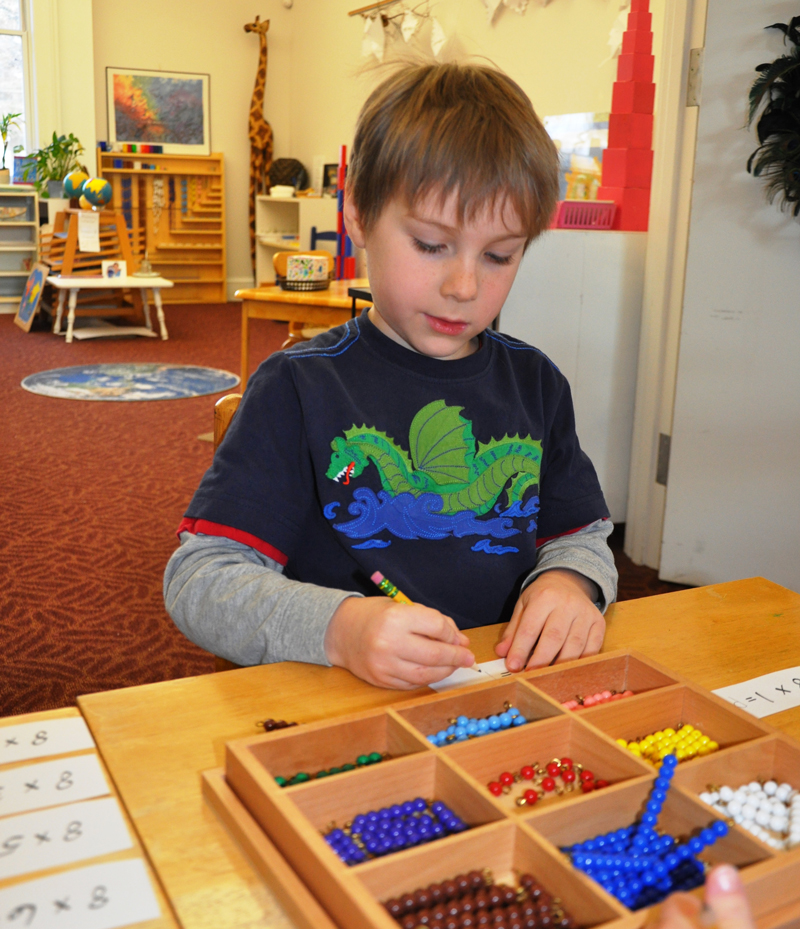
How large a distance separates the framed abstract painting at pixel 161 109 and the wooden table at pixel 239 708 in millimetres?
7649

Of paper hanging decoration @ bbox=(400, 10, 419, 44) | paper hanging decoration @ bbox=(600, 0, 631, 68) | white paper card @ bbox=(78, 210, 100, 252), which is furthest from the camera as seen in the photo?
white paper card @ bbox=(78, 210, 100, 252)

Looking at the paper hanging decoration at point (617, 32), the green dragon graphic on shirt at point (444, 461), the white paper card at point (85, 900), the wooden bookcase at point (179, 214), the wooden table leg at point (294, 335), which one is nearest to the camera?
the white paper card at point (85, 900)

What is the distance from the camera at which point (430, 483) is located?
3.04ft

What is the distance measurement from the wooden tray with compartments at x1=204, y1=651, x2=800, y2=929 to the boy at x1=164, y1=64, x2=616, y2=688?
0.09m

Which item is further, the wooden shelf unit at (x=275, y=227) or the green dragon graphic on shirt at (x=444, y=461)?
the wooden shelf unit at (x=275, y=227)

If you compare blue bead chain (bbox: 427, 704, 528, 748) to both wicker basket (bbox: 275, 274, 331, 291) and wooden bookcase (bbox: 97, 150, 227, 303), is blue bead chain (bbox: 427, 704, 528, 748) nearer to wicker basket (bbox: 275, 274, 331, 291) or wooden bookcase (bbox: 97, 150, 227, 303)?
wicker basket (bbox: 275, 274, 331, 291)

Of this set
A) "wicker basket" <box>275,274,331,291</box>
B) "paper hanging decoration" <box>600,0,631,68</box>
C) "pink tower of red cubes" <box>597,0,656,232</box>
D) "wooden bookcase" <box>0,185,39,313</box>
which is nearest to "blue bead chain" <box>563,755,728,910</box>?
"pink tower of red cubes" <box>597,0,656,232</box>

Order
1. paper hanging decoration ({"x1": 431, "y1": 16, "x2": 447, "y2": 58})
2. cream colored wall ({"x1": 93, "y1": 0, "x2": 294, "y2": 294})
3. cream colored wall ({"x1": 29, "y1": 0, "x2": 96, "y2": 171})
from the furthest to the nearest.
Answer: cream colored wall ({"x1": 93, "y1": 0, "x2": 294, "y2": 294}) → cream colored wall ({"x1": 29, "y1": 0, "x2": 96, "y2": 171}) → paper hanging decoration ({"x1": 431, "y1": 16, "x2": 447, "y2": 58})

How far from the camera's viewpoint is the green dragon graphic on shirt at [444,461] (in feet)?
3.00

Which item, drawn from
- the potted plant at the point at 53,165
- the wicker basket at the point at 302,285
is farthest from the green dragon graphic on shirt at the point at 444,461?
the potted plant at the point at 53,165

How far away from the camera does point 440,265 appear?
0.83 m

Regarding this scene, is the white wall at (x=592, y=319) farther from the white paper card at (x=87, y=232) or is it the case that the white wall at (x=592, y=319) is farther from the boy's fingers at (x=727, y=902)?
the white paper card at (x=87, y=232)

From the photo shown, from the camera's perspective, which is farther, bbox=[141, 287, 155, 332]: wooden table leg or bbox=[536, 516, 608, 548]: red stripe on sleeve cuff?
bbox=[141, 287, 155, 332]: wooden table leg

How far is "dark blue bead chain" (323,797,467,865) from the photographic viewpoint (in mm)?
498
